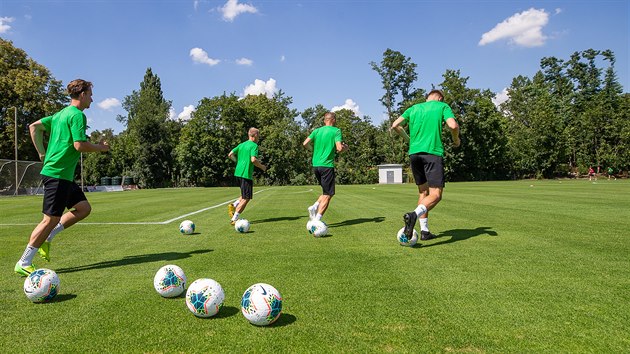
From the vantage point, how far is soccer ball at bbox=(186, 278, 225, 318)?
3.23 meters

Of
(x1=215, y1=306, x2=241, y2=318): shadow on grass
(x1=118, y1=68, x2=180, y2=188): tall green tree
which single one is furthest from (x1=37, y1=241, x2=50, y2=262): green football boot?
(x1=118, y1=68, x2=180, y2=188): tall green tree

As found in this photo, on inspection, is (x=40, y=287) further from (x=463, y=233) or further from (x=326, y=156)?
(x=463, y=233)

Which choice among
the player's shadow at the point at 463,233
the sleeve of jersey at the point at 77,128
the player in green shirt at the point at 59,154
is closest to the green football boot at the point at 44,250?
the player in green shirt at the point at 59,154

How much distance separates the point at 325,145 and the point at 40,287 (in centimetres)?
582

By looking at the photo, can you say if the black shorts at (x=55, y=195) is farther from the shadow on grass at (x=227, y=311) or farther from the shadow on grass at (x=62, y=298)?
the shadow on grass at (x=227, y=311)

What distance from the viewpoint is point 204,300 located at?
10.6 feet

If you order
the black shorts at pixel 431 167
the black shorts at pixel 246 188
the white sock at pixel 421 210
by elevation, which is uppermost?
the black shorts at pixel 431 167

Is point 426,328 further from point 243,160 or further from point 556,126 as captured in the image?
point 556,126


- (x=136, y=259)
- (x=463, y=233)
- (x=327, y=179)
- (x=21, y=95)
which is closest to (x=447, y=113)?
(x=463, y=233)

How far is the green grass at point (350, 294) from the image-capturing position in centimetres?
274

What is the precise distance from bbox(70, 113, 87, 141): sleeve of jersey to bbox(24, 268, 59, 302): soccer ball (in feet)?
6.06

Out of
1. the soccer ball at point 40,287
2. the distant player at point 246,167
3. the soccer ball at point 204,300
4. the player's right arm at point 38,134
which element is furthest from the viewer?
the distant player at point 246,167

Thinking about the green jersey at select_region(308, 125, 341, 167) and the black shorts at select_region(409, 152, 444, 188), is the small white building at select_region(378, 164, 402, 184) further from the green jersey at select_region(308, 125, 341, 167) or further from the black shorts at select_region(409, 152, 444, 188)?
the black shorts at select_region(409, 152, 444, 188)

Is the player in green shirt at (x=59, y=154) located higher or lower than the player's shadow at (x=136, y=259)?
higher
